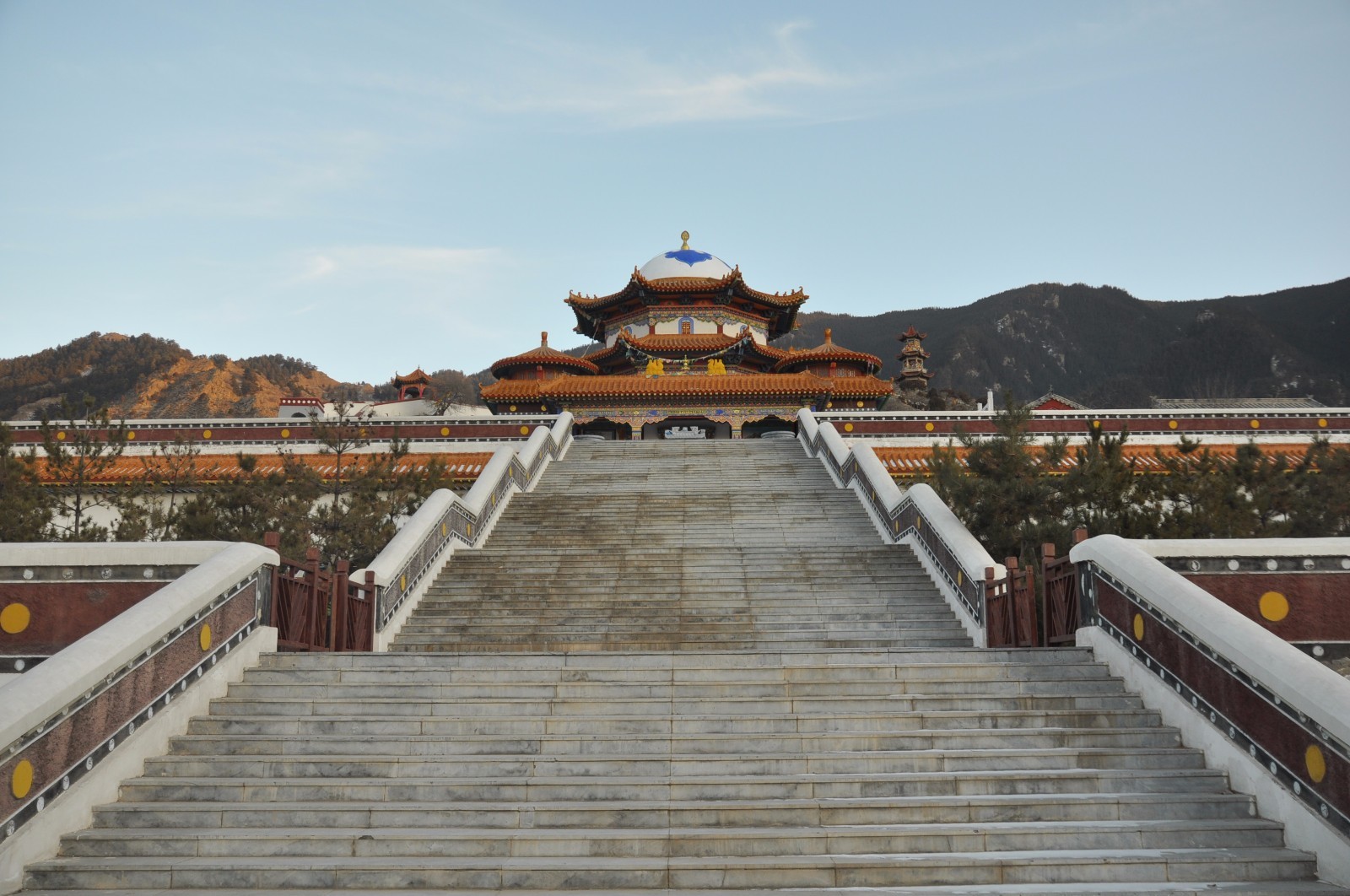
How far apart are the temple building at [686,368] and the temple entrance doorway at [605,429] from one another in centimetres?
5

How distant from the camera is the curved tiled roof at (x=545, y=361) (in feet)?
112

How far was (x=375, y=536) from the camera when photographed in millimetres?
13602

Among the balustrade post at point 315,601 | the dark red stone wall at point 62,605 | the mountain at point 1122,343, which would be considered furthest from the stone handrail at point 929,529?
the mountain at point 1122,343

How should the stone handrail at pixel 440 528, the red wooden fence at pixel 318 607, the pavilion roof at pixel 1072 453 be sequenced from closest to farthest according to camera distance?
the red wooden fence at pixel 318 607 < the stone handrail at pixel 440 528 < the pavilion roof at pixel 1072 453

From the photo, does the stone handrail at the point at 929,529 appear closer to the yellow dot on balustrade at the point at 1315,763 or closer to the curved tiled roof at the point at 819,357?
the yellow dot on balustrade at the point at 1315,763

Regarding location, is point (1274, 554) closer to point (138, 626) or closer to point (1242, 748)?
point (1242, 748)

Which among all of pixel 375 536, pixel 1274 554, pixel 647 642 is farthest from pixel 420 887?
pixel 375 536

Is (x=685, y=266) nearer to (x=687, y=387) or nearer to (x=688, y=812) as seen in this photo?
(x=687, y=387)

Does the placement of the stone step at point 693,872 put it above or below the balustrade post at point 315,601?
below

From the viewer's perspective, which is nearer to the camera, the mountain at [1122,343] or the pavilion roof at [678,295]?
the pavilion roof at [678,295]

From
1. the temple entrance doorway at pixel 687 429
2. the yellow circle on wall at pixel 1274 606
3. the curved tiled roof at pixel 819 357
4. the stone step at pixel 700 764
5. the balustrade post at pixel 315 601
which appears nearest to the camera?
the stone step at pixel 700 764

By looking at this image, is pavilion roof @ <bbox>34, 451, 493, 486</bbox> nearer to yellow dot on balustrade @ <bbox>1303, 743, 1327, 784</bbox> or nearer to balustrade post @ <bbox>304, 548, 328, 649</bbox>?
balustrade post @ <bbox>304, 548, 328, 649</bbox>

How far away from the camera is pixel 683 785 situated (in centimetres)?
622

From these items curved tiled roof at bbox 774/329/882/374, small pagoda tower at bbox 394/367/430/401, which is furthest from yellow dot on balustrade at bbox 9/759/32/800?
small pagoda tower at bbox 394/367/430/401
